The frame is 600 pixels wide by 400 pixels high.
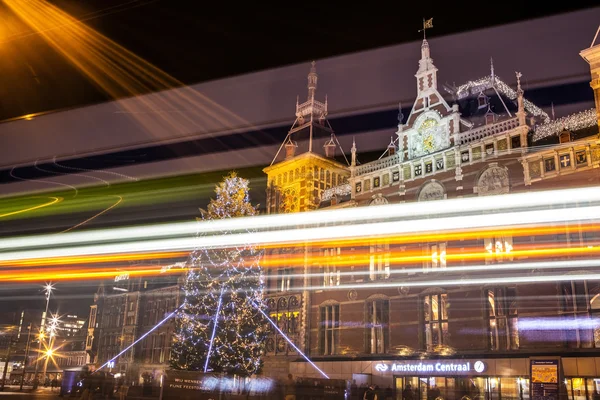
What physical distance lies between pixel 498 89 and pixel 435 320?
16082 millimetres

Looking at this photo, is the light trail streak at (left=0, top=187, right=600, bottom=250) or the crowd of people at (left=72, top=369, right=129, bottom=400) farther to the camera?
the crowd of people at (left=72, top=369, right=129, bottom=400)

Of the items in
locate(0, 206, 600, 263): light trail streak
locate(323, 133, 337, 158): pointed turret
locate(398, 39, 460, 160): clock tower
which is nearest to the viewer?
locate(0, 206, 600, 263): light trail streak

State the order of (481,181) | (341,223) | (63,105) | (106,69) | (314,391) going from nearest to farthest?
(106,69) → (63,105) → (314,391) → (481,181) → (341,223)

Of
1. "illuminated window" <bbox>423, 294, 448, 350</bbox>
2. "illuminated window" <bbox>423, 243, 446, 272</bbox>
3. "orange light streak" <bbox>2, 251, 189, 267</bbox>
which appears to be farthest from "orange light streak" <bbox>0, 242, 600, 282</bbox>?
"illuminated window" <bbox>423, 294, 448, 350</bbox>

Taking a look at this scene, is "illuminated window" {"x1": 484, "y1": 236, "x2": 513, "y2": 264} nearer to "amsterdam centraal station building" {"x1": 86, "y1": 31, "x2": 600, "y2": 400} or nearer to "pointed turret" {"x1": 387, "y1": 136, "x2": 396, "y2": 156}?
"amsterdam centraal station building" {"x1": 86, "y1": 31, "x2": 600, "y2": 400}

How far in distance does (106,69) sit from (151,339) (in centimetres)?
5885

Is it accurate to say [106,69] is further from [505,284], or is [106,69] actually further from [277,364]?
[277,364]

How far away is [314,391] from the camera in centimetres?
2098

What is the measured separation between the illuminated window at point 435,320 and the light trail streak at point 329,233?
4341 millimetres

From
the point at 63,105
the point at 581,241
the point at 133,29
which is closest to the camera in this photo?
the point at 133,29

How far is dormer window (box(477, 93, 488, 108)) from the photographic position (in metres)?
33.9

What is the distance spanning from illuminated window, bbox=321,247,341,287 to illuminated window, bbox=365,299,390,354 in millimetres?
3919

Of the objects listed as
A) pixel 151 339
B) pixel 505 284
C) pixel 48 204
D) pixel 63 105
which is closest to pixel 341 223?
pixel 505 284

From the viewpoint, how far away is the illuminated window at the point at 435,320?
29.9 meters
